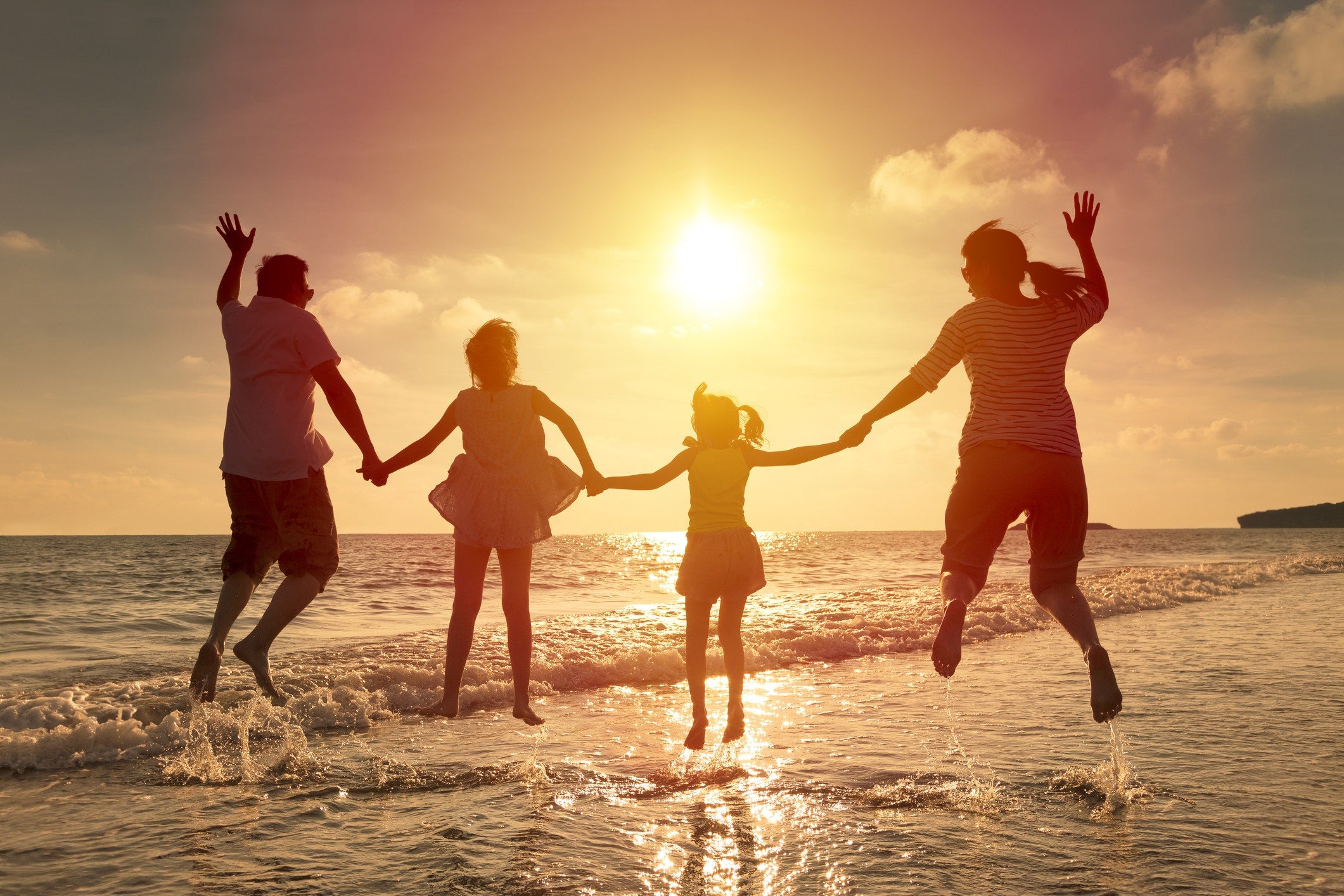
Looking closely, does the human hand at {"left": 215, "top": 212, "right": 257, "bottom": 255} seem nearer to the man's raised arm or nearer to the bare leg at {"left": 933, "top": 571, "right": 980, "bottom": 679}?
the man's raised arm

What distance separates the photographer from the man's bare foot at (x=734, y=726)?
550 centimetres

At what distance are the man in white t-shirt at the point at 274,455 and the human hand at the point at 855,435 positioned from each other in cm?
300

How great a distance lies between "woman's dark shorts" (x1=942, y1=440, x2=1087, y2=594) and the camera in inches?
169

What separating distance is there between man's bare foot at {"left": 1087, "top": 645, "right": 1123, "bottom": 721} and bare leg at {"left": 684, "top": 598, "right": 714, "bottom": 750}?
2.29m

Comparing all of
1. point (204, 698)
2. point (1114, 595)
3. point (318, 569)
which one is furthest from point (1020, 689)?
point (1114, 595)

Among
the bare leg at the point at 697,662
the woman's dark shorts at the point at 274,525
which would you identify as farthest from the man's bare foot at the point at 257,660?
the bare leg at the point at 697,662

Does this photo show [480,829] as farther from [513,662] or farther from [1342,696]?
[1342,696]

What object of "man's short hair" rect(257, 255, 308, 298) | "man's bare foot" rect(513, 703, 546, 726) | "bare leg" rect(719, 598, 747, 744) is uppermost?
"man's short hair" rect(257, 255, 308, 298)

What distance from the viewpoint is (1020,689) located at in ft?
24.5

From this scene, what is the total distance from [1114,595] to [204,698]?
16.6 m

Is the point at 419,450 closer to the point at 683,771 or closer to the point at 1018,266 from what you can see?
the point at 683,771

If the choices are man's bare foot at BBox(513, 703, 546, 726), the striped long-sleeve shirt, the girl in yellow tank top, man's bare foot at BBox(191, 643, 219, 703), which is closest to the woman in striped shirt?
the striped long-sleeve shirt

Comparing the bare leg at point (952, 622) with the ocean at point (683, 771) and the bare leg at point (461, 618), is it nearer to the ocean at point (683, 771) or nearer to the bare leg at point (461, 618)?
the ocean at point (683, 771)

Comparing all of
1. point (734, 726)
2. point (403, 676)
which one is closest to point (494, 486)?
point (734, 726)
